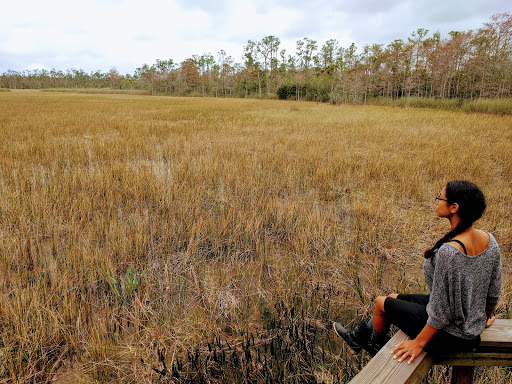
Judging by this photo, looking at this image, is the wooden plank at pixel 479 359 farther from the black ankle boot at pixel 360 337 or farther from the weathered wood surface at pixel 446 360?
the black ankle boot at pixel 360 337

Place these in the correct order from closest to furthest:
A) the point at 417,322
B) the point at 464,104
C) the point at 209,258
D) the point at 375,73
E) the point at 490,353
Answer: the point at 490,353 < the point at 417,322 < the point at 209,258 < the point at 464,104 < the point at 375,73

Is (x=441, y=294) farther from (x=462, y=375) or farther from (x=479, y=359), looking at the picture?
(x=462, y=375)

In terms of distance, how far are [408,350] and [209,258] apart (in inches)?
80.0

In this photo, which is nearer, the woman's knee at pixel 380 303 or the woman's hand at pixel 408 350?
the woman's hand at pixel 408 350

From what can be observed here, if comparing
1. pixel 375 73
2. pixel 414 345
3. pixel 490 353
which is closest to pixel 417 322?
pixel 414 345

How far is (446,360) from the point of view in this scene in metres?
1.22

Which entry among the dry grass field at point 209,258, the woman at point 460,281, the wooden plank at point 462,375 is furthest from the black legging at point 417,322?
the dry grass field at point 209,258

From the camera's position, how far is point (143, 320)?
1901 millimetres

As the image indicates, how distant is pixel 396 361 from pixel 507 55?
97.2ft

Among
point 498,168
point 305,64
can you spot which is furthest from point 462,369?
point 305,64

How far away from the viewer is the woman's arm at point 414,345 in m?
1.12

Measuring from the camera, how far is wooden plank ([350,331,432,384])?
1.02m

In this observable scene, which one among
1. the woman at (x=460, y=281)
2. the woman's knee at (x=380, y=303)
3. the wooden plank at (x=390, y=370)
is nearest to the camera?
the wooden plank at (x=390, y=370)

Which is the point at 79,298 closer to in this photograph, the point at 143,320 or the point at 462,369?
the point at 143,320
